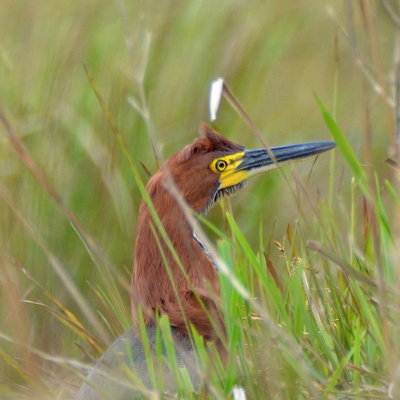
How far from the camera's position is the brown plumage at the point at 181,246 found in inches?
71.3

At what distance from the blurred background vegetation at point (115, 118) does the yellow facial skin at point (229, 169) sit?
0.97ft

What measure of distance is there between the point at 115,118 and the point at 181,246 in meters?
0.93

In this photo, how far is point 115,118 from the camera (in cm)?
279

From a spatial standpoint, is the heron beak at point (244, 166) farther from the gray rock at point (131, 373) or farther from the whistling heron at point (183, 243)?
the gray rock at point (131, 373)

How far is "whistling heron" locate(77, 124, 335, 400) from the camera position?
5.67 ft

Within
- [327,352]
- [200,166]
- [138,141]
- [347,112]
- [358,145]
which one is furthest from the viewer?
[347,112]

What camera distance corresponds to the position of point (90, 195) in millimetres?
2713

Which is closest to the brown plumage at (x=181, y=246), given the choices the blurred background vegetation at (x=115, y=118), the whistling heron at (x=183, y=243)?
the whistling heron at (x=183, y=243)

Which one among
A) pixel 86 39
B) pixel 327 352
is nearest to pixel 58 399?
pixel 327 352

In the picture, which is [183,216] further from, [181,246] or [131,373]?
[131,373]

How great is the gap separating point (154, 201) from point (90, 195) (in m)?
0.66

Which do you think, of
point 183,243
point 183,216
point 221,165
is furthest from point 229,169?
point 183,243

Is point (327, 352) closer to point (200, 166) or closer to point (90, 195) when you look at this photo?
point (200, 166)

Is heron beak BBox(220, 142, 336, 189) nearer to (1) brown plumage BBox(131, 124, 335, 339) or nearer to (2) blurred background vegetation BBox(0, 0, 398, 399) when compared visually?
(1) brown plumage BBox(131, 124, 335, 339)
